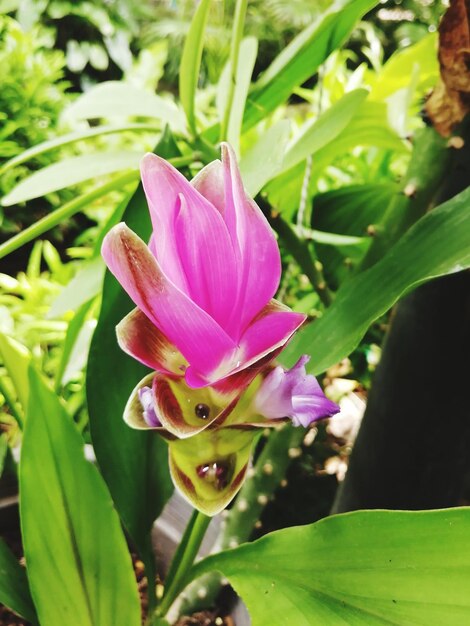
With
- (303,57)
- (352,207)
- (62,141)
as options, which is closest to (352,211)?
(352,207)

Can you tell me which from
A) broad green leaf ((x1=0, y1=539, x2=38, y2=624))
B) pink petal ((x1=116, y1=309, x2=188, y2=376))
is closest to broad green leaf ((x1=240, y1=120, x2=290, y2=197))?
pink petal ((x1=116, y1=309, x2=188, y2=376))

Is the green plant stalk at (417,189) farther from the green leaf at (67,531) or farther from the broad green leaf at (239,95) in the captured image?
the green leaf at (67,531)

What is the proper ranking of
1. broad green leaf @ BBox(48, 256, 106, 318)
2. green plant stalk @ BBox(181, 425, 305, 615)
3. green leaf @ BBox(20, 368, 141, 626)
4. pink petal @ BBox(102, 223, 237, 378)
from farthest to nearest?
green plant stalk @ BBox(181, 425, 305, 615)
broad green leaf @ BBox(48, 256, 106, 318)
green leaf @ BBox(20, 368, 141, 626)
pink petal @ BBox(102, 223, 237, 378)

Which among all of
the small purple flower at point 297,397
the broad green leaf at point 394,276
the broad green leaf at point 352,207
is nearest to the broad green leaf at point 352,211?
the broad green leaf at point 352,207

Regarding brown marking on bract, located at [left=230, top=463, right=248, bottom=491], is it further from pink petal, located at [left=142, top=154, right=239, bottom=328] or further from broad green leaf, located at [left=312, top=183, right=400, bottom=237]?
broad green leaf, located at [left=312, top=183, right=400, bottom=237]

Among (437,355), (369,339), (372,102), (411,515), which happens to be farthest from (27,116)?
(411,515)

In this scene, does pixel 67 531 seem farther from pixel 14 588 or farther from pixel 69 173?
pixel 69 173
